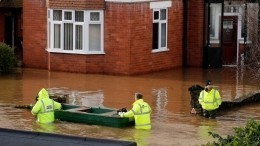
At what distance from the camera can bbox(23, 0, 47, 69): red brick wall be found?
30.3 metres

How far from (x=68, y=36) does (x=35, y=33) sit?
181cm

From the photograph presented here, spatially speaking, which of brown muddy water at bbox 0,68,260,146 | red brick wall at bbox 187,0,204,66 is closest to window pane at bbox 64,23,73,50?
brown muddy water at bbox 0,68,260,146

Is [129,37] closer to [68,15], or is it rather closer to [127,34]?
[127,34]

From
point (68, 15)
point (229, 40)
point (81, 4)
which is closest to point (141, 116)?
point (81, 4)

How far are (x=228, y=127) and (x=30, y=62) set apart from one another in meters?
13.1

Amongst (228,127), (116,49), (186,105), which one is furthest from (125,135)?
(116,49)

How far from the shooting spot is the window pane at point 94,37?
2898 cm

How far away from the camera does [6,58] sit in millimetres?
28281

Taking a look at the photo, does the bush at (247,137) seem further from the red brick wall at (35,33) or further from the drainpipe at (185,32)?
the drainpipe at (185,32)

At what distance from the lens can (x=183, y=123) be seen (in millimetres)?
20125

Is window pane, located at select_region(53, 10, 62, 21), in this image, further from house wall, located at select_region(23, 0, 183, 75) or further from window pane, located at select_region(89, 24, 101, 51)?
window pane, located at select_region(89, 24, 101, 51)

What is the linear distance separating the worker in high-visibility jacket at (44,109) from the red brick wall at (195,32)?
12.8 metres

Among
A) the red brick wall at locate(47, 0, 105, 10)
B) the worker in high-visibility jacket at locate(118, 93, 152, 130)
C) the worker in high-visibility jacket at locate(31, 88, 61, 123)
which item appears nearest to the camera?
the worker in high-visibility jacket at locate(118, 93, 152, 130)

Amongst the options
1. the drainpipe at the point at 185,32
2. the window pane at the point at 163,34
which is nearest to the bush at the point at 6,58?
the window pane at the point at 163,34
